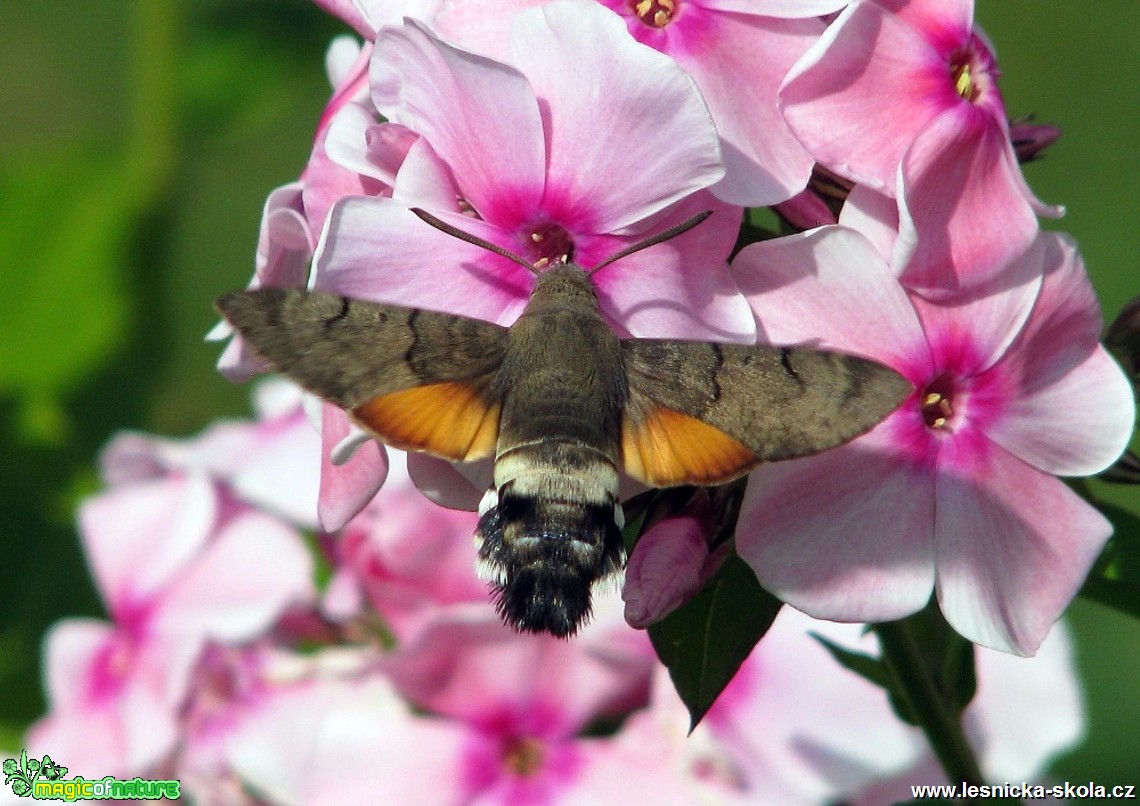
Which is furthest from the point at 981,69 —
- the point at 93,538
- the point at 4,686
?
the point at 4,686

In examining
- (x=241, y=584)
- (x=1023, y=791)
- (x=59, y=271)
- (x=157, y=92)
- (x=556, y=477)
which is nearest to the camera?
(x=556, y=477)

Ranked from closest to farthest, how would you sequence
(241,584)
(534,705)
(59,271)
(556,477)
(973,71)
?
(556,477) < (973,71) < (534,705) < (241,584) < (59,271)

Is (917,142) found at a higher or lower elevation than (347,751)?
higher

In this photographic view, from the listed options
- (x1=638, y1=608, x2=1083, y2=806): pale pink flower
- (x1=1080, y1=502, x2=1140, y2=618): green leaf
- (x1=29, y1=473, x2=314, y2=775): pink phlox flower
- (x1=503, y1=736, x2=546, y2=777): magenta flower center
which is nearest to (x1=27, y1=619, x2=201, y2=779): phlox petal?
(x1=29, y1=473, x2=314, y2=775): pink phlox flower

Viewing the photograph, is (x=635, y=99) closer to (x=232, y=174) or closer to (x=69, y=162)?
(x=69, y=162)

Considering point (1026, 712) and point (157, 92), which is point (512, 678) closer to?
point (1026, 712)

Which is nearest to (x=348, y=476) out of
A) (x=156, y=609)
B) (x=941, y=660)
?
(x=941, y=660)
